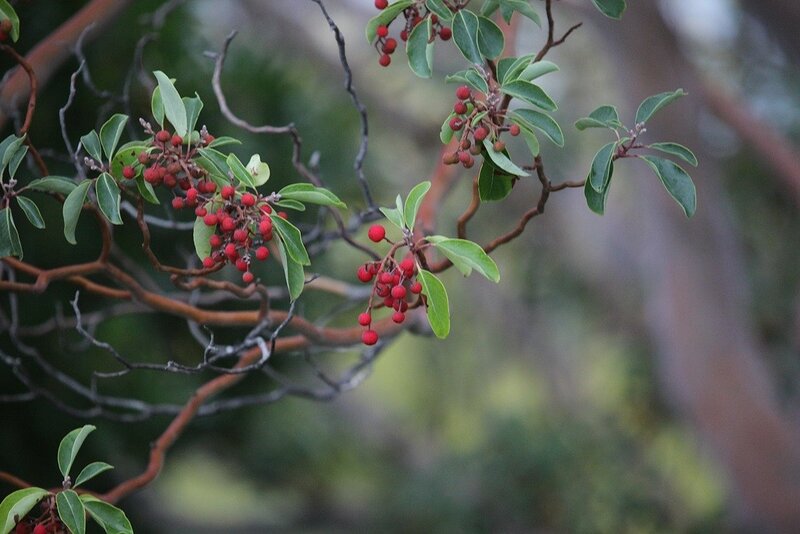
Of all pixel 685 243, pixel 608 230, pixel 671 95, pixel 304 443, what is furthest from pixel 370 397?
pixel 671 95

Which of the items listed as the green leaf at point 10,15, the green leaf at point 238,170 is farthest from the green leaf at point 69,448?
the green leaf at point 10,15

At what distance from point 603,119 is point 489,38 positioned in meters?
0.14

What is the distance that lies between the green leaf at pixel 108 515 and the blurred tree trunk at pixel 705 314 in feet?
Answer: 7.06

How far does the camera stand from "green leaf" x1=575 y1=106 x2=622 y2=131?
2.82ft

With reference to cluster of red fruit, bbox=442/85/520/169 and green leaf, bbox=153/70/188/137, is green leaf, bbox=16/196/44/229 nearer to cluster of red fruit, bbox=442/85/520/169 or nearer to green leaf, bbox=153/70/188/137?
green leaf, bbox=153/70/188/137

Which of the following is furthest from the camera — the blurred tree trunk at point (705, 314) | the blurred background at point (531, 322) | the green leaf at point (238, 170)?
the blurred tree trunk at point (705, 314)

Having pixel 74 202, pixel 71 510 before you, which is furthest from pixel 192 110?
pixel 71 510

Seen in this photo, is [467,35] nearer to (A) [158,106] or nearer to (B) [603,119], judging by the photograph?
(B) [603,119]

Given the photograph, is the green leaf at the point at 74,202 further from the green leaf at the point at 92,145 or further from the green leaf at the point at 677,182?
the green leaf at the point at 677,182

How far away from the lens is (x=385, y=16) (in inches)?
35.3

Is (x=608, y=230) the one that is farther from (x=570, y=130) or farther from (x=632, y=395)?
(x=632, y=395)

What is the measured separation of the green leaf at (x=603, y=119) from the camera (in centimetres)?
86

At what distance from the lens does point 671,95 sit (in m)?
0.83

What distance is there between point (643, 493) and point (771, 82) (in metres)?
1.91
